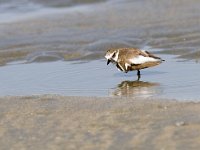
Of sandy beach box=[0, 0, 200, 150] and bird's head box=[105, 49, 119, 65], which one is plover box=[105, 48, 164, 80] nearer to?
bird's head box=[105, 49, 119, 65]

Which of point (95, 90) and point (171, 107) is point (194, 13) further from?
point (171, 107)

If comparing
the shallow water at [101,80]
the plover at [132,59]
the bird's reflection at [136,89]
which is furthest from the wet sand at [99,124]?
the plover at [132,59]

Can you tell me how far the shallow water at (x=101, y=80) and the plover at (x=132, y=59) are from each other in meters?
0.17

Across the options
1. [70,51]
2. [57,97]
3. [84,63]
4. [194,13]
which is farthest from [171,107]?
[194,13]

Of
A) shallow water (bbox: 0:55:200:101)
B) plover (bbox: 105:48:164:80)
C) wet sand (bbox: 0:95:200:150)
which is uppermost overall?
plover (bbox: 105:48:164:80)

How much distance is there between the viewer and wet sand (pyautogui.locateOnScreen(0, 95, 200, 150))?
6.57 meters

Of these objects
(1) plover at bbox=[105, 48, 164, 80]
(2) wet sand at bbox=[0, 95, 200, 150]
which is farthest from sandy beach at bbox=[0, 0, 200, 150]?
(1) plover at bbox=[105, 48, 164, 80]

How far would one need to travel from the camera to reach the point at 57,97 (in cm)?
843

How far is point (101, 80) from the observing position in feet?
32.0

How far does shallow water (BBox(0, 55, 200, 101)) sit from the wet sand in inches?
26.0

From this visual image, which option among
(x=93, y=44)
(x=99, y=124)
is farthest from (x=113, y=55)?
(x=93, y=44)

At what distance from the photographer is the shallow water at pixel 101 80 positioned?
8750 millimetres

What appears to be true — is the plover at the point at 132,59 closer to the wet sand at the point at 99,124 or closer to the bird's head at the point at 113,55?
the bird's head at the point at 113,55

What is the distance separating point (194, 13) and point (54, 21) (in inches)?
113
